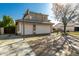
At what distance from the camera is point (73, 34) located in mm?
3555

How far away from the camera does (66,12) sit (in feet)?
11.5

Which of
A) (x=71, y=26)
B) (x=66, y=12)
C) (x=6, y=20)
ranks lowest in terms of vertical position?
(x=71, y=26)

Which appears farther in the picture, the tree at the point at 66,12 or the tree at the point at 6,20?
the tree at the point at 6,20

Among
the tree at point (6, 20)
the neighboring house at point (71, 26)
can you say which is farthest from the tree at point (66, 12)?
the tree at point (6, 20)

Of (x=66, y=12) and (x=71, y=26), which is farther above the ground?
(x=66, y=12)

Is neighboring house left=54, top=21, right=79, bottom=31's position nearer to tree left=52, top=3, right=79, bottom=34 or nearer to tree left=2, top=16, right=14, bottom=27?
tree left=52, top=3, right=79, bottom=34

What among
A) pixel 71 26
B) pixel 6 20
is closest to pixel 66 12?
pixel 71 26

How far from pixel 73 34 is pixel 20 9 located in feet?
5.50

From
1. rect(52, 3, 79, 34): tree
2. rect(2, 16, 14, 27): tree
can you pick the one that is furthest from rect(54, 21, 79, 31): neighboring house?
rect(2, 16, 14, 27): tree

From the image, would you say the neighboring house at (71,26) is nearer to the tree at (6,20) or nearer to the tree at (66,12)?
the tree at (66,12)

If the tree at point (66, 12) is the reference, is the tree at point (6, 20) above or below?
below

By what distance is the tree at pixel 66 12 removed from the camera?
3.47 meters

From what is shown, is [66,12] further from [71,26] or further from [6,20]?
[6,20]

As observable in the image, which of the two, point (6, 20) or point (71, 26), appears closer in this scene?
point (71, 26)
